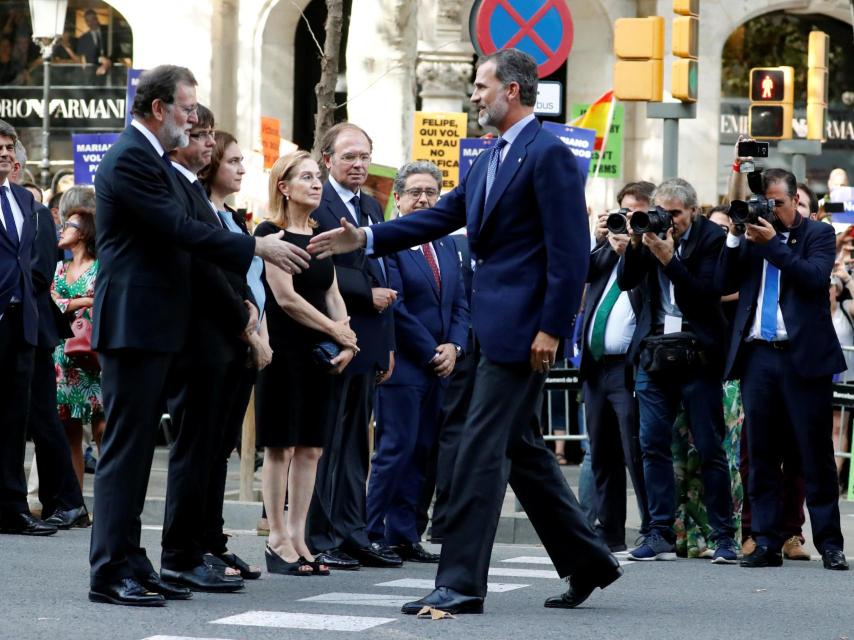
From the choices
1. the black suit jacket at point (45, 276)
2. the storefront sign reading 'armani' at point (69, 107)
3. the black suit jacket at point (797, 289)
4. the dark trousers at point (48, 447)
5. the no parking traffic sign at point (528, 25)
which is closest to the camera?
the black suit jacket at point (797, 289)

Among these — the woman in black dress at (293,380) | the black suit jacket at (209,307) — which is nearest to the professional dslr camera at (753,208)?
the woman in black dress at (293,380)

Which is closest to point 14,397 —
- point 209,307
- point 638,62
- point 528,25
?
point 209,307

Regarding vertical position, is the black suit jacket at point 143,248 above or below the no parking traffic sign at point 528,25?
below

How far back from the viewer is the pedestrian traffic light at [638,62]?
1611 centimetres

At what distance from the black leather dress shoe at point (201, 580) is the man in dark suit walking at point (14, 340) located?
8.72ft

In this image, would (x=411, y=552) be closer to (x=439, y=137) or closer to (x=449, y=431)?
(x=449, y=431)

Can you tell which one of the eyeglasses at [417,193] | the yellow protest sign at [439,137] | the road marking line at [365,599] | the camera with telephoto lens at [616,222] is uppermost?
the yellow protest sign at [439,137]

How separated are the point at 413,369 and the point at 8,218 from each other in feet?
7.88

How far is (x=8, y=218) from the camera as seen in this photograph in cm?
1127

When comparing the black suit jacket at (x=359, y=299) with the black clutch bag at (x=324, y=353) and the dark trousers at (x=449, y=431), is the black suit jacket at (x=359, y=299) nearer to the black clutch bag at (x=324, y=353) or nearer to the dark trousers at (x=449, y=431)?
the black clutch bag at (x=324, y=353)

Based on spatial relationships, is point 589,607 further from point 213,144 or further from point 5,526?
point 5,526

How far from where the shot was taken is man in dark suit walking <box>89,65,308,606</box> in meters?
8.12

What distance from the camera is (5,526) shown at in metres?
11.3

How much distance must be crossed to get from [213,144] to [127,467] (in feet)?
5.28
